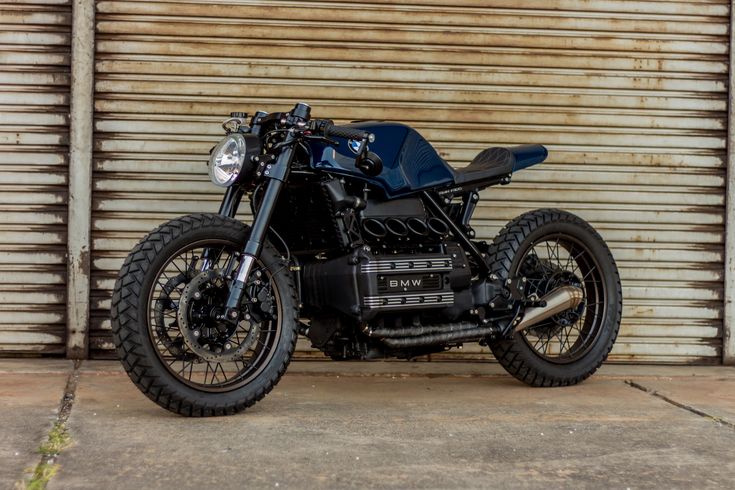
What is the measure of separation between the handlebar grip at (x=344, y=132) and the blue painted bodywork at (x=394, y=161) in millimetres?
129

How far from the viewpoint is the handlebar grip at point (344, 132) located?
4.27 metres

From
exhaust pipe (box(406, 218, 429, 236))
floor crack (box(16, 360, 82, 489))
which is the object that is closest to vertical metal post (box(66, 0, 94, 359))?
floor crack (box(16, 360, 82, 489))

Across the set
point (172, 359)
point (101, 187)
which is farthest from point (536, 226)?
point (101, 187)

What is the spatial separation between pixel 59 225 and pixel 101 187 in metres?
0.32

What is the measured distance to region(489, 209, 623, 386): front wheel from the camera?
16.5 ft

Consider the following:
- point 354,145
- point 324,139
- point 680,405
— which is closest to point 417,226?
point 354,145

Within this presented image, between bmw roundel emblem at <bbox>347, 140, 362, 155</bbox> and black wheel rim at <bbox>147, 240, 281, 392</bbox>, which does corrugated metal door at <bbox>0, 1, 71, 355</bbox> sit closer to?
black wheel rim at <bbox>147, 240, 281, 392</bbox>

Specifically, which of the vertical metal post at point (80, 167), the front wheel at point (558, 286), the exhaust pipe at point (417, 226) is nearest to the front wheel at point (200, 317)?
the exhaust pipe at point (417, 226)

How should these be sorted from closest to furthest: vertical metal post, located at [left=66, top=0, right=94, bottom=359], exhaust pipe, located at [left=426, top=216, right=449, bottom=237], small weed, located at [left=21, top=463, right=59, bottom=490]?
small weed, located at [left=21, top=463, right=59, bottom=490]
exhaust pipe, located at [left=426, top=216, right=449, bottom=237]
vertical metal post, located at [left=66, top=0, right=94, bottom=359]

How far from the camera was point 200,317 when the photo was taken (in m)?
4.06

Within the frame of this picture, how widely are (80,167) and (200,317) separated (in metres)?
1.92

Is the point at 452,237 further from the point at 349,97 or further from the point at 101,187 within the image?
the point at 101,187

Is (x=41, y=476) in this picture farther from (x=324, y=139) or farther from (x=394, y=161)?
(x=394, y=161)

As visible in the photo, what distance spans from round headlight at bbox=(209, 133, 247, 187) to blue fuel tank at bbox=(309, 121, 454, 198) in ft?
1.19
